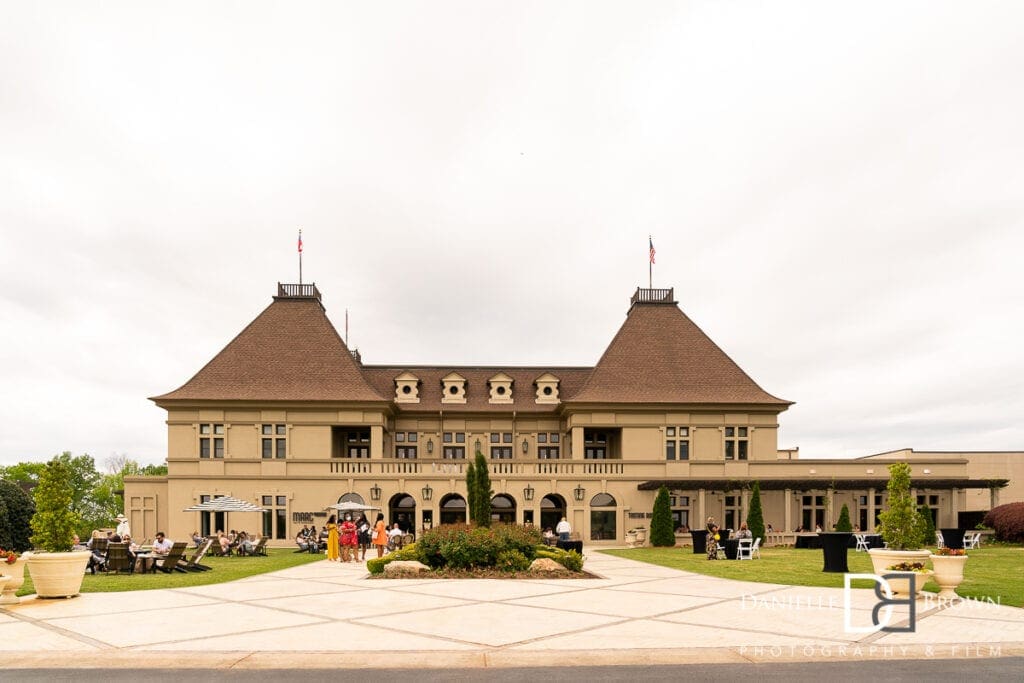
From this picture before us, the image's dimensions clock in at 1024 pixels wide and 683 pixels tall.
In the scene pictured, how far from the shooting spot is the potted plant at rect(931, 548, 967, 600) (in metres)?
16.2

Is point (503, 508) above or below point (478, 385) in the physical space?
below

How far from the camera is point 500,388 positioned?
5066 centimetres

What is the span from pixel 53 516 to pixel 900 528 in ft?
59.9

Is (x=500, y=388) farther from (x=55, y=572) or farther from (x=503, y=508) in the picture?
(x=55, y=572)

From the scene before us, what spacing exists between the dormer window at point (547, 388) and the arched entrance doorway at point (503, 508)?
23.2 feet

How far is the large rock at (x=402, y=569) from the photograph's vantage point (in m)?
22.5

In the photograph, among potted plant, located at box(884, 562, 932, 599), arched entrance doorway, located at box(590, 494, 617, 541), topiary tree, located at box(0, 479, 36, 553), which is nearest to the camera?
potted plant, located at box(884, 562, 932, 599)

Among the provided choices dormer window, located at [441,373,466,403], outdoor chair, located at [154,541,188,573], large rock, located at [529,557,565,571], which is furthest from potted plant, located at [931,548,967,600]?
dormer window, located at [441,373,466,403]

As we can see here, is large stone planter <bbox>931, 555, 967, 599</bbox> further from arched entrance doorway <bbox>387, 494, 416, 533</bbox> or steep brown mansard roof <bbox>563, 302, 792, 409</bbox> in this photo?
arched entrance doorway <bbox>387, 494, 416, 533</bbox>

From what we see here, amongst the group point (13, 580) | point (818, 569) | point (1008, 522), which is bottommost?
point (1008, 522)

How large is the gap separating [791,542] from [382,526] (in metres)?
23.1

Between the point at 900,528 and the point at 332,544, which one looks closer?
the point at 900,528

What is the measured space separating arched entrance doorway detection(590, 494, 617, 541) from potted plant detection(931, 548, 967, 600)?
93.2 ft

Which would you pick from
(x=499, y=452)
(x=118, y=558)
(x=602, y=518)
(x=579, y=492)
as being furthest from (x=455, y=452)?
(x=118, y=558)
